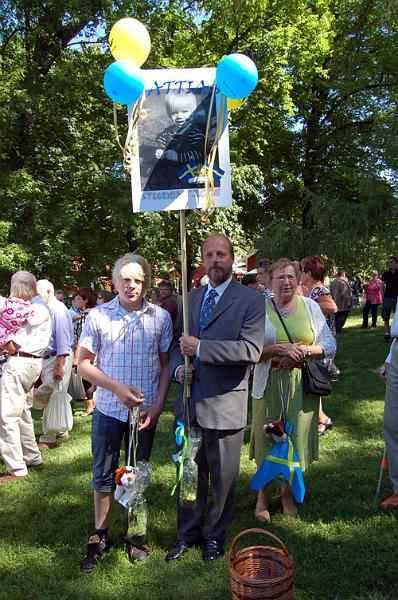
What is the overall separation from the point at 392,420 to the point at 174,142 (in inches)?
102

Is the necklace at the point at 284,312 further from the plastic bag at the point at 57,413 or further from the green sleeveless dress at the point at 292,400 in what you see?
the plastic bag at the point at 57,413

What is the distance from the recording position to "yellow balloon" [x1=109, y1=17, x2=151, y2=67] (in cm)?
312

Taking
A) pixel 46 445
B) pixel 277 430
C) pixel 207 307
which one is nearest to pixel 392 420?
pixel 277 430

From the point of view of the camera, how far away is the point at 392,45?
561 inches

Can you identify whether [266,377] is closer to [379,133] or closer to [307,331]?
[307,331]

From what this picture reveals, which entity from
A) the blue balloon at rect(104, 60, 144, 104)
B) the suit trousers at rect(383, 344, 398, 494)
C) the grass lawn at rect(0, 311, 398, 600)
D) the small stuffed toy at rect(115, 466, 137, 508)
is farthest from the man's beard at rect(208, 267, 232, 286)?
the grass lawn at rect(0, 311, 398, 600)

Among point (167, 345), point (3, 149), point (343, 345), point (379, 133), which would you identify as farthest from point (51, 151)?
point (167, 345)

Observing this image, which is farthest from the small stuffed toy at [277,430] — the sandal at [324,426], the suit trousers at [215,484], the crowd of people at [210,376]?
the sandal at [324,426]

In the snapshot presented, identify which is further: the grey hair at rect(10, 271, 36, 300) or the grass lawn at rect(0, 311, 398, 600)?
the grey hair at rect(10, 271, 36, 300)

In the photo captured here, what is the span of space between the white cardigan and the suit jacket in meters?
0.53

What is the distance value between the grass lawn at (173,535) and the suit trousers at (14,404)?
0.80 ft

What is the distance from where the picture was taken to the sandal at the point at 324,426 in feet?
18.7

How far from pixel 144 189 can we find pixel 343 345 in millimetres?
10403

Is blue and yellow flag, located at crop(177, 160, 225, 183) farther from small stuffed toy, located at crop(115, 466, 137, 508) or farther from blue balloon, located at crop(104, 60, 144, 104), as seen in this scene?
small stuffed toy, located at crop(115, 466, 137, 508)
